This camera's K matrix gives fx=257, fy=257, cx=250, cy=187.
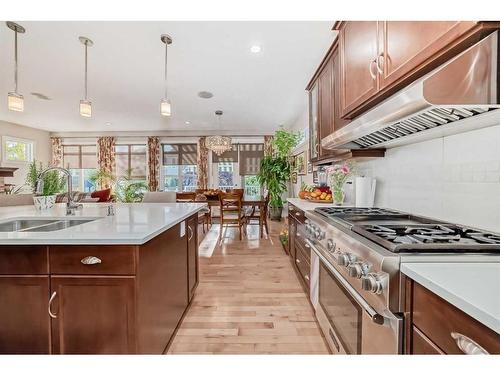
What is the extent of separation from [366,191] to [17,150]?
29.2 ft

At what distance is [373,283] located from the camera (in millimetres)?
938

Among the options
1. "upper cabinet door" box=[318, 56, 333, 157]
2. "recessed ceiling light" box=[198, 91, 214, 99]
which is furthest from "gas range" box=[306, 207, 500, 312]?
"recessed ceiling light" box=[198, 91, 214, 99]

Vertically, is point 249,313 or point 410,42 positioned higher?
point 410,42

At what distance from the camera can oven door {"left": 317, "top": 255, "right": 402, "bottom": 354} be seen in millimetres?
915

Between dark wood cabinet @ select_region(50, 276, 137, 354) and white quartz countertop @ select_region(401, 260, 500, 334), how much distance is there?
3.88 feet

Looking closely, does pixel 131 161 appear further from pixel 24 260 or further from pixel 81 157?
pixel 24 260

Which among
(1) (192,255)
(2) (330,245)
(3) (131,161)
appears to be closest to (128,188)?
(3) (131,161)

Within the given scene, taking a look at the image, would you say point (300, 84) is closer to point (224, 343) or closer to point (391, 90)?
point (391, 90)

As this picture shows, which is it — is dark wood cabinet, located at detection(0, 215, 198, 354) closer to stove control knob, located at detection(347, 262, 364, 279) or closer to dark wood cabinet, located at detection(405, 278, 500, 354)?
stove control knob, located at detection(347, 262, 364, 279)

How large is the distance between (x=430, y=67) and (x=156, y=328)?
6.24ft

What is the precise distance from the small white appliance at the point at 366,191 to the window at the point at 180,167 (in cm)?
644

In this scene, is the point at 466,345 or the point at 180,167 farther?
the point at 180,167

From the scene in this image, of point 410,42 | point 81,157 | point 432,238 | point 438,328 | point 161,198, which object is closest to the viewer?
point 438,328
